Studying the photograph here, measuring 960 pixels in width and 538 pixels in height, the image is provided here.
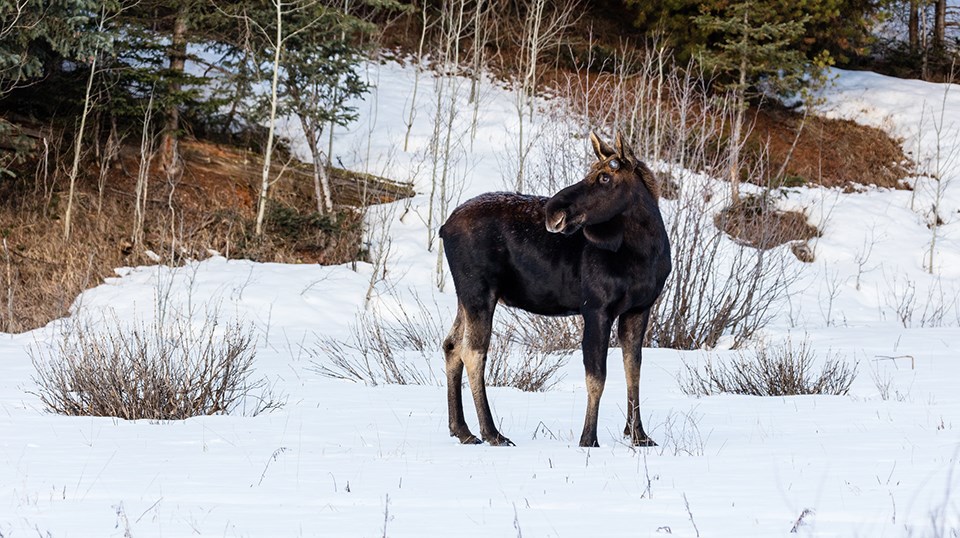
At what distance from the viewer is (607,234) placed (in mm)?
6488

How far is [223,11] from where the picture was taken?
21.5 meters

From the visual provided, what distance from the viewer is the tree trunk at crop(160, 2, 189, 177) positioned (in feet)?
70.8

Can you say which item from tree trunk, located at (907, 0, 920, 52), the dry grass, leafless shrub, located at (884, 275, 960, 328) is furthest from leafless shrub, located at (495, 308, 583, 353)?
tree trunk, located at (907, 0, 920, 52)

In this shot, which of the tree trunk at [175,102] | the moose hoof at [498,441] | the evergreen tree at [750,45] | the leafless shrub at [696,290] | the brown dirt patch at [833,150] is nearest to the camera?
the moose hoof at [498,441]

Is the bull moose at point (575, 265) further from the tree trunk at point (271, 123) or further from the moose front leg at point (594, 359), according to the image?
the tree trunk at point (271, 123)

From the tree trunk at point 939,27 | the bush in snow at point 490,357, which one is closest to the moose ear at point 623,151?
the bush in snow at point 490,357

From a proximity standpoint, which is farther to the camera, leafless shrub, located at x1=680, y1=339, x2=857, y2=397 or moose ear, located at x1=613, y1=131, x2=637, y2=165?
leafless shrub, located at x1=680, y1=339, x2=857, y2=397

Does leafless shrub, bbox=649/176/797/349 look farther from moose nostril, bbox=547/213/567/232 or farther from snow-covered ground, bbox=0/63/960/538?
moose nostril, bbox=547/213/567/232

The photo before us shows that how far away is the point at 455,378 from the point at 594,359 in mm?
1007

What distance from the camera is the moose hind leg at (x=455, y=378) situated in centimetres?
693

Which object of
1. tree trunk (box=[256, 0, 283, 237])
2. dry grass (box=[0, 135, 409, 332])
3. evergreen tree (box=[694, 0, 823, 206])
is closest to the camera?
dry grass (box=[0, 135, 409, 332])

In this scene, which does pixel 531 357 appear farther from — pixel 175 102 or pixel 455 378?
pixel 175 102

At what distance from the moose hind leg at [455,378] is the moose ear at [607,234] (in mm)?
982

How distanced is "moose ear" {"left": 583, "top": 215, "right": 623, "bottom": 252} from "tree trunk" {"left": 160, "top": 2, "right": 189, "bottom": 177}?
53.2 ft
